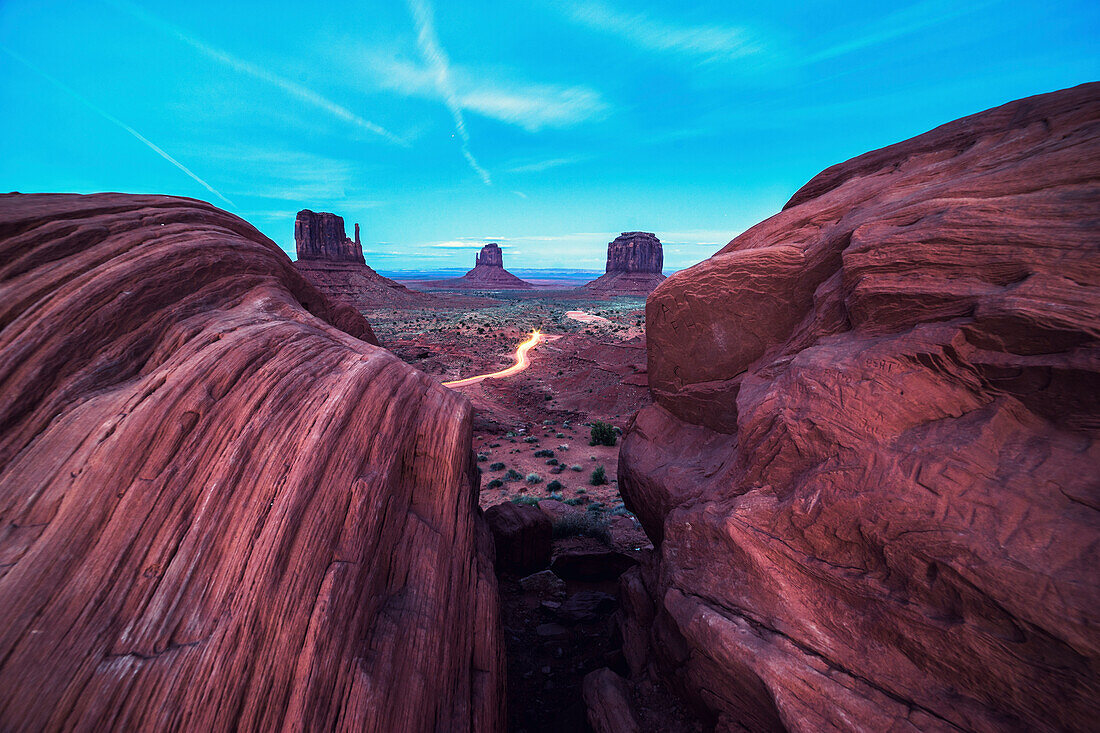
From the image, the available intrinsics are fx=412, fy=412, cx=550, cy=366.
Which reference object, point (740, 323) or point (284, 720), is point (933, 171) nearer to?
point (740, 323)

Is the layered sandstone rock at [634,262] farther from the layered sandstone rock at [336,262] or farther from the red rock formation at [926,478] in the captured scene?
the red rock formation at [926,478]

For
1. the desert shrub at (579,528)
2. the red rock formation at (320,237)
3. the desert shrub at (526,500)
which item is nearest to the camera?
the desert shrub at (579,528)

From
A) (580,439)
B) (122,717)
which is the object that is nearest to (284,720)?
(122,717)

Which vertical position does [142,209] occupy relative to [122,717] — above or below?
above

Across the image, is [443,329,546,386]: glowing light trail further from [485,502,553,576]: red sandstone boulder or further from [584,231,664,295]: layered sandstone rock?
[584,231,664,295]: layered sandstone rock

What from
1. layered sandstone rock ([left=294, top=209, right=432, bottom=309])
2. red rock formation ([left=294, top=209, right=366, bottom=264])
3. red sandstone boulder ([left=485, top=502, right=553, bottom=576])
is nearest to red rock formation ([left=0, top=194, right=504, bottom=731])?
red sandstone boulder ([left=485, top=502, right=553, bottom=576])

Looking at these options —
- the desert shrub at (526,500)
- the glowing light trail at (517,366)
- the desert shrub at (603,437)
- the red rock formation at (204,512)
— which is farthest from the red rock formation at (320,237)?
the red rock formation at (204,512)
